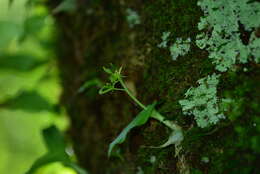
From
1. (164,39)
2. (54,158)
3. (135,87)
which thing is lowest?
(54,158)

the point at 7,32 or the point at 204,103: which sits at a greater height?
the point at 7,32

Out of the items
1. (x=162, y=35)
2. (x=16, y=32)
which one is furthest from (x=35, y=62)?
(x=162, y=35)

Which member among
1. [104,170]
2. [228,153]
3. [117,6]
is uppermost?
[117,6]

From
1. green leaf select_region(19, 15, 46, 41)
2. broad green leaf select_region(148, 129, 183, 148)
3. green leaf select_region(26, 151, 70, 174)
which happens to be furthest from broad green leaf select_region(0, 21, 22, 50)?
broad green leaf select_region(148, 129, 183, 148)

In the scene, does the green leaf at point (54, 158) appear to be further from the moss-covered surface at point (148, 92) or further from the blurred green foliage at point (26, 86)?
the blurred green foliage at point (26, 86)

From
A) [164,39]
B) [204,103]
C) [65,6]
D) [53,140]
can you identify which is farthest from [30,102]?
[204,103]

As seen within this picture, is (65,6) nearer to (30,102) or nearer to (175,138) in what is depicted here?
(30,102)

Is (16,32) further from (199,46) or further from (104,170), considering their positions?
(199,46)
